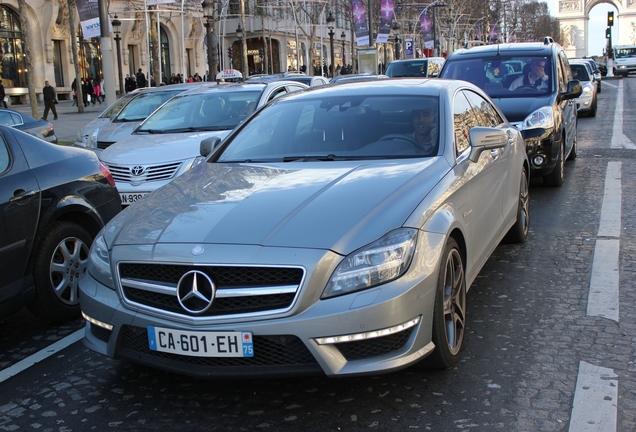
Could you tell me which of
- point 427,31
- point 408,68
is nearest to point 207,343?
point 408,68

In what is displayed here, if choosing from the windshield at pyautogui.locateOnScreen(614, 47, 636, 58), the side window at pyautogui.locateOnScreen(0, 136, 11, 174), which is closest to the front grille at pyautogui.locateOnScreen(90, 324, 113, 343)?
the side window at pyautogui.locateOnScreen(0, 136, 11, 174)

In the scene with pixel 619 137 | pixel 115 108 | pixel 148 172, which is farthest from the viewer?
pixel 619 137

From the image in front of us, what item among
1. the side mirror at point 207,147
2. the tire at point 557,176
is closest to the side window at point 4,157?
the side mirror at point 207,147

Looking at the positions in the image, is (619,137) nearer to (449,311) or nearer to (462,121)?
(462,121)

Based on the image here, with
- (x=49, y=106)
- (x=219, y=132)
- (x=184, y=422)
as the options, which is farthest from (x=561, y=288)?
(x=49, y=106)

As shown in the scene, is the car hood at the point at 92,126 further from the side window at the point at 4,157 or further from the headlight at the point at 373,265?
the headlight at the point at 373,265

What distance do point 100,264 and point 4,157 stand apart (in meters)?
1.53

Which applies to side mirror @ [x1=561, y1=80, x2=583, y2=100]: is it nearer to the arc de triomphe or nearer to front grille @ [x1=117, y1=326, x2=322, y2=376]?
front grille @ [x1=117, y1=326, x2=322, y2=376]

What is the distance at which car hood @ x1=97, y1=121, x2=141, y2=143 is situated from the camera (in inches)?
476

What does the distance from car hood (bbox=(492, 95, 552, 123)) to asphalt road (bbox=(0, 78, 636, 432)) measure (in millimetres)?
4110

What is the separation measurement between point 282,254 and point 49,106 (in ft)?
97.6

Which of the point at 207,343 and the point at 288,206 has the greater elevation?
the point at 288,206

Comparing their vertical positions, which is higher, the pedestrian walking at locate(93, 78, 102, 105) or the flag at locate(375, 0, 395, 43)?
the flag at locate(375, 0, 395, 43)

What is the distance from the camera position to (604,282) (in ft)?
18.6
